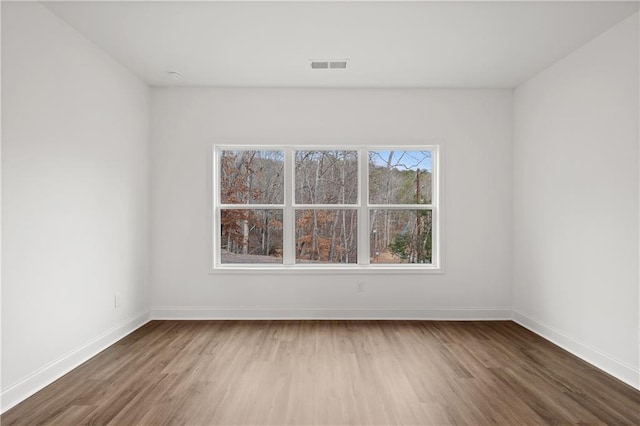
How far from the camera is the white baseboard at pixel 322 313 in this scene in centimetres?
464

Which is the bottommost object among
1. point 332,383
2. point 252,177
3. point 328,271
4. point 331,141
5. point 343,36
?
point 332,383

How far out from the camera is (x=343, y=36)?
10.7 ft

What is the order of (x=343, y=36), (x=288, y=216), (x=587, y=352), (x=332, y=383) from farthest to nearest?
(x=288, y=216) < (x=587, y=352) < (x=343, y=36) < (x=332, y=383)

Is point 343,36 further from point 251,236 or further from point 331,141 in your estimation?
point 251,236

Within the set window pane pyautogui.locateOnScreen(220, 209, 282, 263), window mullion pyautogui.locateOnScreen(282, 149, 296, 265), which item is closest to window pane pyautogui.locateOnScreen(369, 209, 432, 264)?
window mullion pyautogui.locateOnScreen(282, 149, 296, 265)

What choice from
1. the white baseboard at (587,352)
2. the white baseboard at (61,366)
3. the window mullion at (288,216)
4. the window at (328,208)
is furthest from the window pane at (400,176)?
the white baseboard at (61,366)

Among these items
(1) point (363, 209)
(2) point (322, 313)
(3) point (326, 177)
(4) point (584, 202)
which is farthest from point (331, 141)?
(4) point (584, 202)

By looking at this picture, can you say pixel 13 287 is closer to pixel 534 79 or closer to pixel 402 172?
pixel 402 172

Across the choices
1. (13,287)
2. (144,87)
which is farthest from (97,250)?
(144,87)

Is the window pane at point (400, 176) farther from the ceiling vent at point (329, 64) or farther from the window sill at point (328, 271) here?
the ceiling vent at point (329, 64)

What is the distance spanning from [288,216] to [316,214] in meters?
0.34

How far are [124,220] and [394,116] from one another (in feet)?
10.5

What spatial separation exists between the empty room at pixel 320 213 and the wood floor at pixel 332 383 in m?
0.02

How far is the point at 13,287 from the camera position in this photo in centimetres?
257
